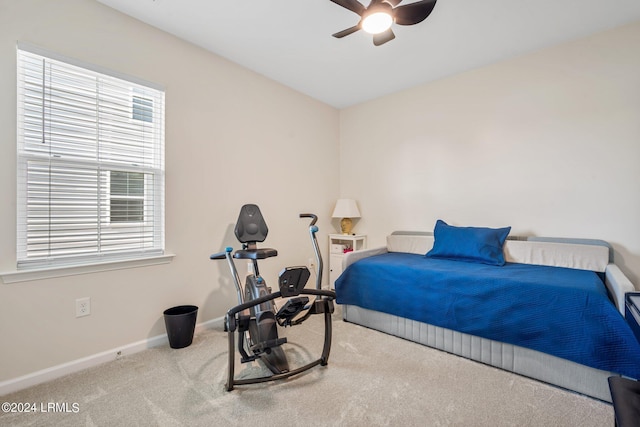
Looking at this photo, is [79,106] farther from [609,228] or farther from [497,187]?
[609,228]

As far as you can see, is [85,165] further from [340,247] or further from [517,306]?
[517,306]

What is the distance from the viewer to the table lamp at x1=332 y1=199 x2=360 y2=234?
400 centimetres

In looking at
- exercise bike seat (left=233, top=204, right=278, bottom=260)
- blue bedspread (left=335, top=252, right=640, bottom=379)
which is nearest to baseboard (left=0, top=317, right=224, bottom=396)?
exercise bike seat (left=233, top=204, right=278, bottom=260)

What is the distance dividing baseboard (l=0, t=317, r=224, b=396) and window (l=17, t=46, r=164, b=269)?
696 millimetres

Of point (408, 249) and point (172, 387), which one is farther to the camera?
point (408, 249)

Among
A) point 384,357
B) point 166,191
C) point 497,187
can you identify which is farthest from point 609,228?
point 166,191

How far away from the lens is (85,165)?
6.97ft

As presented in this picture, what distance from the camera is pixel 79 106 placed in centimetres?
212

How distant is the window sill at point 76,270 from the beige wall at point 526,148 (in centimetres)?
272

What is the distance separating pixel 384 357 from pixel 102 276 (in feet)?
7.38

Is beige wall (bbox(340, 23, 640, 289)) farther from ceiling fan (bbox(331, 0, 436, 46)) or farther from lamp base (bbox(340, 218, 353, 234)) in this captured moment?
ceiling fan (bbox(331, 0, 436, 46))

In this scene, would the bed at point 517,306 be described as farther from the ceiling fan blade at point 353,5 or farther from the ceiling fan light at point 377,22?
the ceiling fan blade at point 353,5

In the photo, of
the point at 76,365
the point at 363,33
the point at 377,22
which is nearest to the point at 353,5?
the point at 377,22

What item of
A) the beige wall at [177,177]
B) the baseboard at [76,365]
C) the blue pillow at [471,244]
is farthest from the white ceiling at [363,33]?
the baseboard at [76,365]
